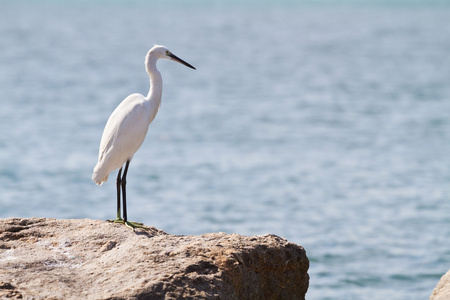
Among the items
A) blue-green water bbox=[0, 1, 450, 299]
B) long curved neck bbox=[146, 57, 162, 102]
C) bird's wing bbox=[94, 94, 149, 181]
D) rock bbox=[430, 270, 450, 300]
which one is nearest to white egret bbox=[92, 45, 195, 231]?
bird's wing bbox=[94, 94, 149, 181]

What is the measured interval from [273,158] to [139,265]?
50.7 ft

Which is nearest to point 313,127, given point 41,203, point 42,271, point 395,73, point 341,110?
point 341,110

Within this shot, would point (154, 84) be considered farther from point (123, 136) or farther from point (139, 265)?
point (139, 265)

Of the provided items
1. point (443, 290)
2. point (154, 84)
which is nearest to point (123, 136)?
point (154, 84)

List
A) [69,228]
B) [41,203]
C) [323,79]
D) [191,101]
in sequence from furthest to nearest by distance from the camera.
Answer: [323,79], [191,101], [41,203], [69,228]

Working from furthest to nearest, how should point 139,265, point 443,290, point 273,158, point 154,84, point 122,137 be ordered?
point 273,158 < point 154,84 < point 122,137 < point 443,290 < point 139,265

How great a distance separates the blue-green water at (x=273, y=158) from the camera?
1423cm

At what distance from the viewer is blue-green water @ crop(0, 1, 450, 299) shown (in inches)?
560

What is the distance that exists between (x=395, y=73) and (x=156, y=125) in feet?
66.5

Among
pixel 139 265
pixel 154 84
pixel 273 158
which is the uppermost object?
pixel 273 158

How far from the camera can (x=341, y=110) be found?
2809 centimetres

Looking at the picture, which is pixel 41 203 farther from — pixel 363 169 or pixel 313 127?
pixel 313 127

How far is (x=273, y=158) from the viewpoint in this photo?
66.8ft

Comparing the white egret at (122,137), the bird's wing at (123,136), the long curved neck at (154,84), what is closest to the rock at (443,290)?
the white egret at (122,137)
